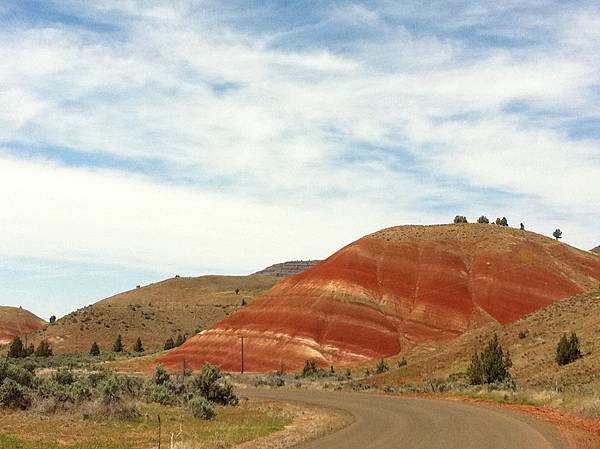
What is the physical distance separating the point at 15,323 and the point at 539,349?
15857 cm

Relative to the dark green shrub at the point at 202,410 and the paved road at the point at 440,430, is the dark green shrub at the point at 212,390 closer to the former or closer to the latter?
the dark green shrub at the point at 202,410

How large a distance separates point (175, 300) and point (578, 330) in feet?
509

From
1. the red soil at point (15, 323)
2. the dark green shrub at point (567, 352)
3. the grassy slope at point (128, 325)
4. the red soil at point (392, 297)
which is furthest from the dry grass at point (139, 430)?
the red soil at point (15, 323)

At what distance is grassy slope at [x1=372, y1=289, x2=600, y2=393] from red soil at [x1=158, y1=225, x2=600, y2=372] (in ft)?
61.8

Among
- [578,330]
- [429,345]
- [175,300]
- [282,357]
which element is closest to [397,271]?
[429,345]

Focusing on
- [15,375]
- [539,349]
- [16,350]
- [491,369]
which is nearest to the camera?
[15,375]

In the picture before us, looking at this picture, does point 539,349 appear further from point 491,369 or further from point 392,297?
point 392,297

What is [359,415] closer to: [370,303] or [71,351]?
[370,303]

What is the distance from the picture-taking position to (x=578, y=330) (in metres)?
55.8

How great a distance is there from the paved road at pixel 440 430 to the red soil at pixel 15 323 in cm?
15424

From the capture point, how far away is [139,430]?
77.6 ft

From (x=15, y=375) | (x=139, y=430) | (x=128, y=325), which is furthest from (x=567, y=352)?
(x=128, y=325)

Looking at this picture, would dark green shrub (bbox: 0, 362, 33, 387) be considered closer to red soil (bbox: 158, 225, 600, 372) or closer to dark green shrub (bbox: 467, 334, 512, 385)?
dark green shrub (bbox: 467, 334, 512, 385)

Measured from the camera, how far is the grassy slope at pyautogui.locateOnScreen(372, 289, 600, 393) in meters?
45.2
